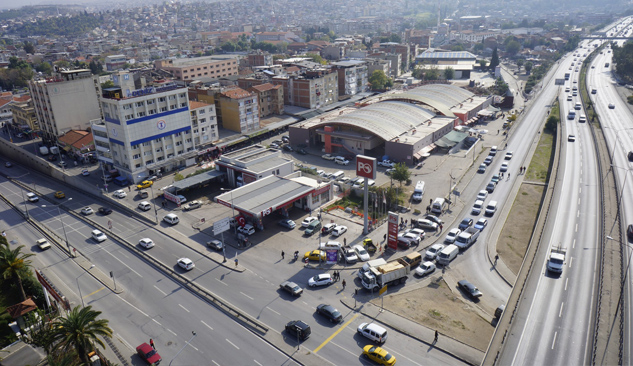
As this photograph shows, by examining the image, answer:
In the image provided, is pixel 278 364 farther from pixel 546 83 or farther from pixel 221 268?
pixel 546 83

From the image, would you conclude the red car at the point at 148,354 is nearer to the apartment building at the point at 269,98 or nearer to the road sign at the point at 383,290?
the road sign at the point at 383,290

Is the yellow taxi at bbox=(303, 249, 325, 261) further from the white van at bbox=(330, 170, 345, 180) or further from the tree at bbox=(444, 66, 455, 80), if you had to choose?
the tree at bbox=(444, 66, 455, 80)

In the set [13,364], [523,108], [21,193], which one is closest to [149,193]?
[21,193]

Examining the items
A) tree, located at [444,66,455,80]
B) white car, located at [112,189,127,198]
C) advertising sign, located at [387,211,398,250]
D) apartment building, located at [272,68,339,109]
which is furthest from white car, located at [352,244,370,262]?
tree, located at [444,66,455,80]

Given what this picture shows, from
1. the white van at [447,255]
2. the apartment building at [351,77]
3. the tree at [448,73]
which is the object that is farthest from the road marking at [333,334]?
the tree at [448,73]

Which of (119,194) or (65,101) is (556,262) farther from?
(65,101)
